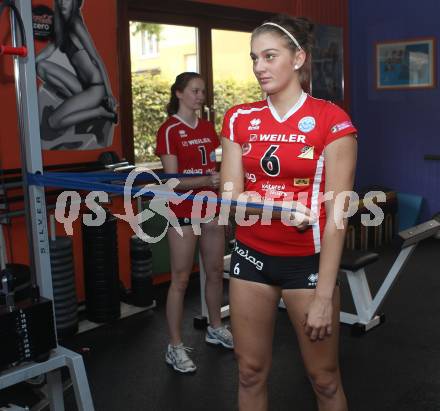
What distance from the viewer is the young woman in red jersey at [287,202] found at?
1616mm

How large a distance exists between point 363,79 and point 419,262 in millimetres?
2250

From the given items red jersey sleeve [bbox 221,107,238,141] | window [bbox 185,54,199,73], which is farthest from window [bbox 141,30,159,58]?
red jersey sleeve [bbox 221,107,238,141]

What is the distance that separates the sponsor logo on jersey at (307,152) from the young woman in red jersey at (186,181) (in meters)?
1.16

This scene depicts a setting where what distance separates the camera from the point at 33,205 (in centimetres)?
205

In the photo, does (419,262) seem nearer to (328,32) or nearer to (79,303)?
(328,32)

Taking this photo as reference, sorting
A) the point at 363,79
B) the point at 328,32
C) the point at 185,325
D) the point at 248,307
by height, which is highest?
the point at 328,32

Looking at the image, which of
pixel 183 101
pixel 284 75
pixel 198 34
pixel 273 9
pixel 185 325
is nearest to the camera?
pixel 284 75

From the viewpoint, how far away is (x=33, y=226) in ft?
6.78

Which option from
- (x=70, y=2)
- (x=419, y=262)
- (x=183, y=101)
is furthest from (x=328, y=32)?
(x=183, y=101)

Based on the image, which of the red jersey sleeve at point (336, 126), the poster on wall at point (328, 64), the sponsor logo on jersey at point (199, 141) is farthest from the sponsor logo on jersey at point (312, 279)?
the poster on wall at point (328, 64)

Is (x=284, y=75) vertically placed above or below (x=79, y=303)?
above

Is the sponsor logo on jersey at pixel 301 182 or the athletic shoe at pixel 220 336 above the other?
the sponsor logo on jersey at pixel 301 182

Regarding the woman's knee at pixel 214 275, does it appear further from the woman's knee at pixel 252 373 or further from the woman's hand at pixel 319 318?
the woman's hand at pixel 319 318

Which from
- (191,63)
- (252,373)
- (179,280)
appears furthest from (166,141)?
(191,63)
